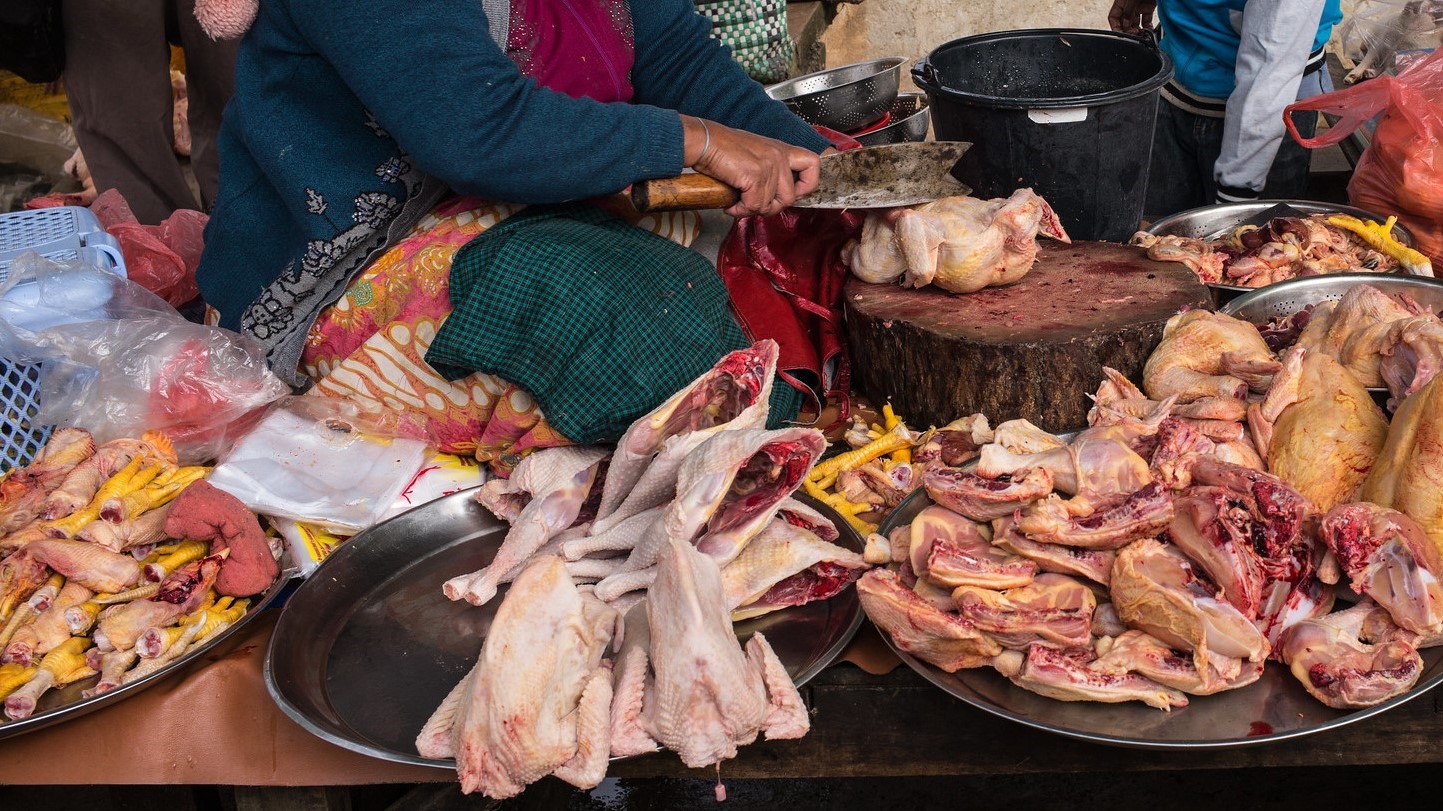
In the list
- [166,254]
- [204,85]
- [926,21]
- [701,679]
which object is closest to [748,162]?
[701,679]

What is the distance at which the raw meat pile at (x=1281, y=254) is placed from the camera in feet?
10.2

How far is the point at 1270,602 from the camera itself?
188 centimetres

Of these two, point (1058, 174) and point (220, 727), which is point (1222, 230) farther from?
point (220, 727)

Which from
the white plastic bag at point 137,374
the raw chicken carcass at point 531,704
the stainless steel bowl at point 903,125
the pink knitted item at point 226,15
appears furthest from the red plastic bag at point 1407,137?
the white plastic bag at point 137,374

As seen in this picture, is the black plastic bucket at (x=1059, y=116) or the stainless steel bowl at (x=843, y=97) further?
the stainless steel bowl at (x=843, y=97)

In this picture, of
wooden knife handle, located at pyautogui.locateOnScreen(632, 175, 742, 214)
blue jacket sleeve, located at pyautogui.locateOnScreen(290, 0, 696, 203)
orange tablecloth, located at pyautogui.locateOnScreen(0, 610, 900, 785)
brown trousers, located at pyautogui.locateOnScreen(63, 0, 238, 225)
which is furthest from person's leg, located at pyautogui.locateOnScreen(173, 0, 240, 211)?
orange tablecloth, located at pyautogui.locateOnScreen(0, 610, 900, 785)

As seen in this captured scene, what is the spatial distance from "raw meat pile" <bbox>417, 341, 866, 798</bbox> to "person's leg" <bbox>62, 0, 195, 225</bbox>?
3.68m

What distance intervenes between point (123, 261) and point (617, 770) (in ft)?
7.68

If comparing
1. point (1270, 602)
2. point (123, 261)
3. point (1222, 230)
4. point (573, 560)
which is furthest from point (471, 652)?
point (1222, 230)

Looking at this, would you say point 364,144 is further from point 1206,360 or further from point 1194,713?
point 1194,713

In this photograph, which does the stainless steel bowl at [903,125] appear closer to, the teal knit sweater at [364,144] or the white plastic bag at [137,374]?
the teal knit sweater at [364,144]

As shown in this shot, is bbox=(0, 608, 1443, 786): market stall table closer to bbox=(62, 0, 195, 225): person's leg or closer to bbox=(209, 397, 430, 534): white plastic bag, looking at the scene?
bbox=(209, 397, 430, 534): white plastic bag

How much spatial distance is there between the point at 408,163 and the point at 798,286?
1091 millimetres

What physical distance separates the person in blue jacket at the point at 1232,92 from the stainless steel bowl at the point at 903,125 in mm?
903
